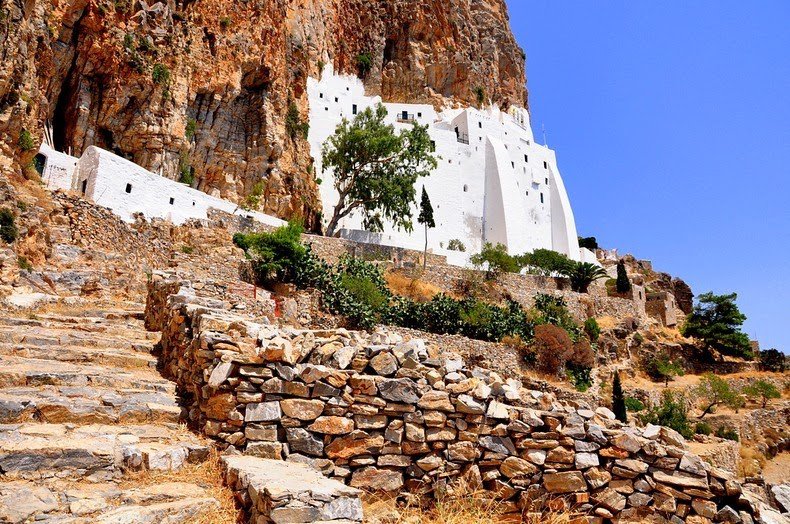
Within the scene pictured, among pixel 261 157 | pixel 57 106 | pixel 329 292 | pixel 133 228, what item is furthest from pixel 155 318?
pixel 261 157

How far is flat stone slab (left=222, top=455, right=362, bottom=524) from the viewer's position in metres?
3.38

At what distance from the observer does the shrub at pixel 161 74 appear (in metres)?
24.6

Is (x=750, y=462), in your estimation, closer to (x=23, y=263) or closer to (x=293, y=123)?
(x=23, y=263)

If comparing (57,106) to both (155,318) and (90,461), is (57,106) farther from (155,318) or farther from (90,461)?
(90,461)

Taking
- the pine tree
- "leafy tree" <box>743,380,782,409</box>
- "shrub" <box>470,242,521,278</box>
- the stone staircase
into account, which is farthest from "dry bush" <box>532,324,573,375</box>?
the stone staircase

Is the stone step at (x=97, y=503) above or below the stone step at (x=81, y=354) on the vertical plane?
below

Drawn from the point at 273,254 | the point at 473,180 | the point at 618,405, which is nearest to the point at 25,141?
the point at 273,254

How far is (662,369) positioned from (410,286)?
16.2 metres

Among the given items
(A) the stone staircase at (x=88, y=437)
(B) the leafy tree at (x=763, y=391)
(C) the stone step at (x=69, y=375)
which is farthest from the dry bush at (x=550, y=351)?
(C) the stone step at (x=69, y=375)

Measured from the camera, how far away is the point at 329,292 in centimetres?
2073

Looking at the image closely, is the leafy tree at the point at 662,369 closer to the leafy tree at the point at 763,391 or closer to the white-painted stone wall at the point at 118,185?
the leafy tree at the point at 763,391

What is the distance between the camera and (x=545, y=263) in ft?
125

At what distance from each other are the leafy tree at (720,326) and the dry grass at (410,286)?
20.1 metres

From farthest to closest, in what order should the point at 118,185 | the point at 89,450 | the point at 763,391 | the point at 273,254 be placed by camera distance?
the point at 763,391
the point at 273,254
the point at 118,185
the point at 89,450
